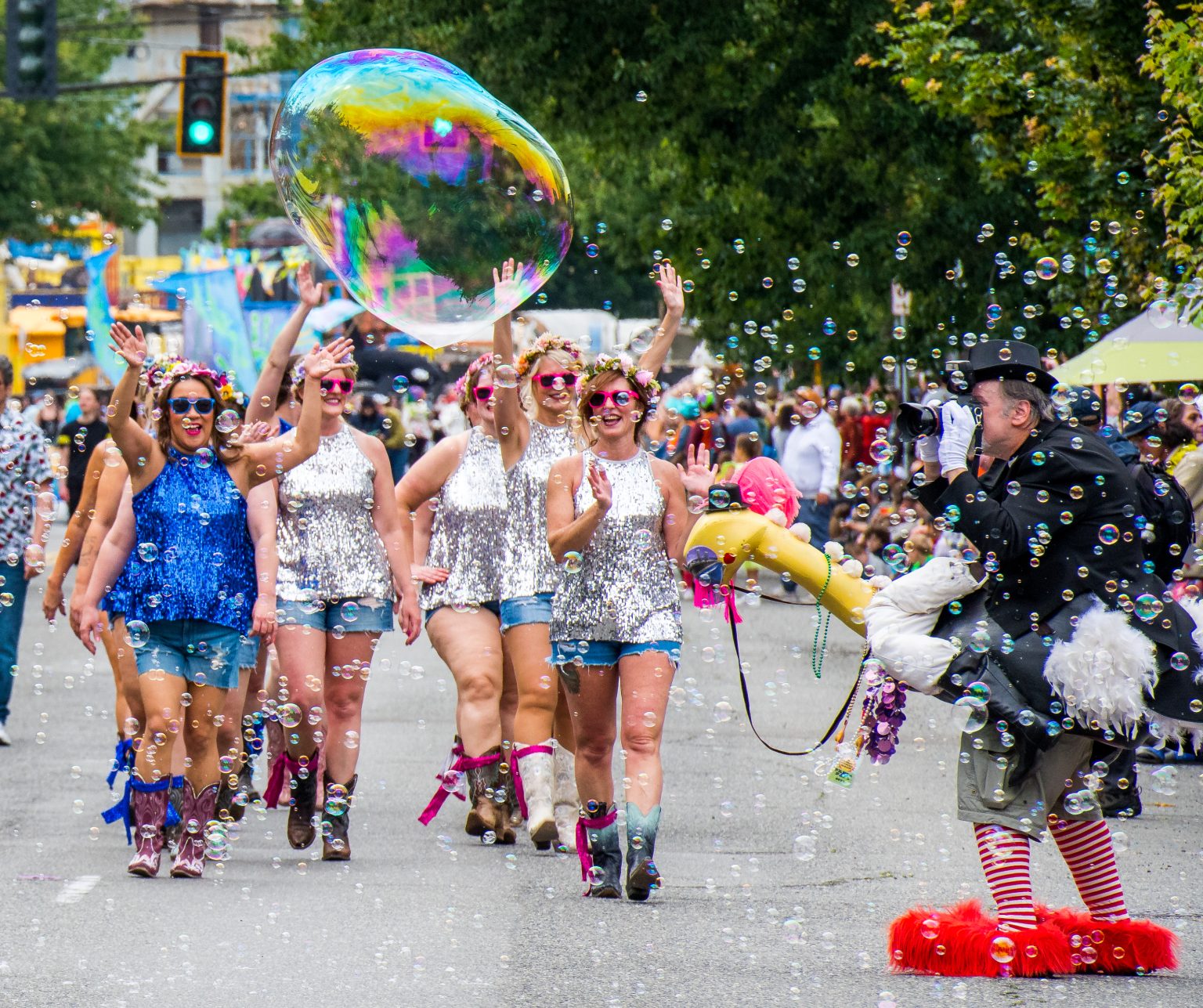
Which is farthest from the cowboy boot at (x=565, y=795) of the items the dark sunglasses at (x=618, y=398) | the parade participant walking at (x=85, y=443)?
the parade participant walking at (x=85, y=443)

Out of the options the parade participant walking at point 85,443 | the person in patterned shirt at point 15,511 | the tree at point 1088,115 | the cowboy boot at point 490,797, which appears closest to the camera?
the cowboy boot at point 490,797

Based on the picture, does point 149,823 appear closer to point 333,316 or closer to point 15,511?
point 15,511

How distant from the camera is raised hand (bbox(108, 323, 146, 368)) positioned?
7.16 m

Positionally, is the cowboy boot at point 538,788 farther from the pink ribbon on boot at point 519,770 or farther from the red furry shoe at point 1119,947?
the red furry shoe at point 1119,947

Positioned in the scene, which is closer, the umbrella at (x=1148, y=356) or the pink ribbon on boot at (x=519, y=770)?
the pink ribbon on boot at (x=519, y=770)

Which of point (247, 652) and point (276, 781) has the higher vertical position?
point (247, 652)

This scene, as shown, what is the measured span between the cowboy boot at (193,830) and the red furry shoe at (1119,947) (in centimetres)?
296

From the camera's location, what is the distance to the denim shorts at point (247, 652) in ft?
25.2

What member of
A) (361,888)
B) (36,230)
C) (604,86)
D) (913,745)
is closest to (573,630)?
(361,888)

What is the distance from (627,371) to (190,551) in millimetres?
1587

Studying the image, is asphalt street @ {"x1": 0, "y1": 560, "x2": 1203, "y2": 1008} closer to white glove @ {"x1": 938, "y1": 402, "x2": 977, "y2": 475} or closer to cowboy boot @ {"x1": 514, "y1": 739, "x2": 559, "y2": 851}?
cowboy boot @ {"x1": 514, "y1": 739, "x2": 559, "y2": 851}

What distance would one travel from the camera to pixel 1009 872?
19.3ft

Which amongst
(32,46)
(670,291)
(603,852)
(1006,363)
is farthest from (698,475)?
(32,46)

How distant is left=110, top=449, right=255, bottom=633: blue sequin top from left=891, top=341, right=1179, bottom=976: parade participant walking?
8.56ft
